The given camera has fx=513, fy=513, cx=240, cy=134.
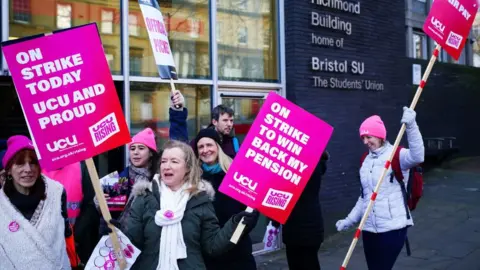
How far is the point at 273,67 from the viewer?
7.79 meters

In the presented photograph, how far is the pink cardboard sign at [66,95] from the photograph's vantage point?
2.82 meters

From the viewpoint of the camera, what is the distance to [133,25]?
6.26 meters

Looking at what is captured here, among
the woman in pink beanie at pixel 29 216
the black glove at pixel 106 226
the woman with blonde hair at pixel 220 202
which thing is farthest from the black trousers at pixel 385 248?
the woman in pink beanie at pixel 29 216

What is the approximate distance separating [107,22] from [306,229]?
11.3ft


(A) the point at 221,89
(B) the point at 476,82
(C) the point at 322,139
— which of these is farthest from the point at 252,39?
(B) the point at 476,82

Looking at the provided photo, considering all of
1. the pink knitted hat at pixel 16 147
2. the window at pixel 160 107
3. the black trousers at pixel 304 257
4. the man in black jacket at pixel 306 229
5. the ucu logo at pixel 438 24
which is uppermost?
the ucu logo at pixel 438 24

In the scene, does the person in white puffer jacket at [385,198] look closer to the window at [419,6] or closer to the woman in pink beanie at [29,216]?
the woman in pink beanie at [29,216]

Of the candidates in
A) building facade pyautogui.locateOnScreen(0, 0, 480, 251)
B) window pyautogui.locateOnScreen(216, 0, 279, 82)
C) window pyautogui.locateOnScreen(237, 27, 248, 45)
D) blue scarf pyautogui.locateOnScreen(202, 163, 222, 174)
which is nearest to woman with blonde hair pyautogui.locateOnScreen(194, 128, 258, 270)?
blue scarf pyautogui.locateOnScreen(202, 163, 222, 174)

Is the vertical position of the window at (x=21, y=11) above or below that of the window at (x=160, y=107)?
above

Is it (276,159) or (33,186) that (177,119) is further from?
(33,186)

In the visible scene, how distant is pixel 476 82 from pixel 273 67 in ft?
28.5

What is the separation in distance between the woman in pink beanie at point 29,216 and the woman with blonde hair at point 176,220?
Answer: 422 millimetres

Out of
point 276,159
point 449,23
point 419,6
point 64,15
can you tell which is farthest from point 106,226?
point 419,6

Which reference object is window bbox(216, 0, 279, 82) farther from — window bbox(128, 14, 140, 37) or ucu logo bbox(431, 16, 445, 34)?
ucu logo bbox(431, 16, 445, 34)
